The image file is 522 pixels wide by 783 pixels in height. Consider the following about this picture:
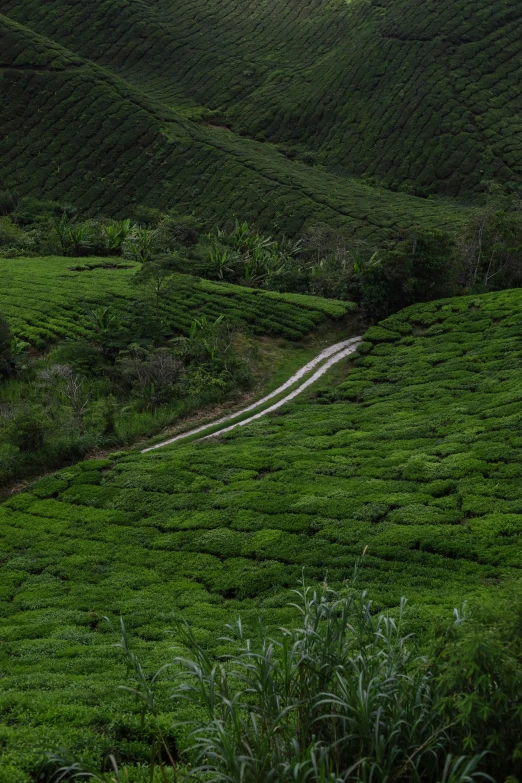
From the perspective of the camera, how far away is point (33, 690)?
14.0 m

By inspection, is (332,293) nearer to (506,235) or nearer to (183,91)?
(506,235)

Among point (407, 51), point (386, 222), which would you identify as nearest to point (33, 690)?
point (386, 222)

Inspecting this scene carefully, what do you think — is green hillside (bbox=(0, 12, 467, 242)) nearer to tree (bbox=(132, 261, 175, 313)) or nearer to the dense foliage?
the dense foliage

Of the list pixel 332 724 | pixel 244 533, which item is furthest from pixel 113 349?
pixel 332 724

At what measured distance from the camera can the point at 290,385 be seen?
1699 inches

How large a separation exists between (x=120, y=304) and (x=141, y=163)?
46996mm

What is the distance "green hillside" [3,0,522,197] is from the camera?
3900 inches

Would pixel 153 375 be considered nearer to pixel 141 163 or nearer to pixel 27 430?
pixel 27 430

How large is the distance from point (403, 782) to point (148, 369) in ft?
112

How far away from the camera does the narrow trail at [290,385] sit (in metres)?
36.8

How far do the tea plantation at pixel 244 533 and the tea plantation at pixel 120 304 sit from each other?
14602 millimetres

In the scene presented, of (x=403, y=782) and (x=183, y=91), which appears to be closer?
(x=403, y=782)

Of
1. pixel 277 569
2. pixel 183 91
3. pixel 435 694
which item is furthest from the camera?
pixel 183 91

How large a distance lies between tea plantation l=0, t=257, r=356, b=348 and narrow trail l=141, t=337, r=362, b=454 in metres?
2.83
